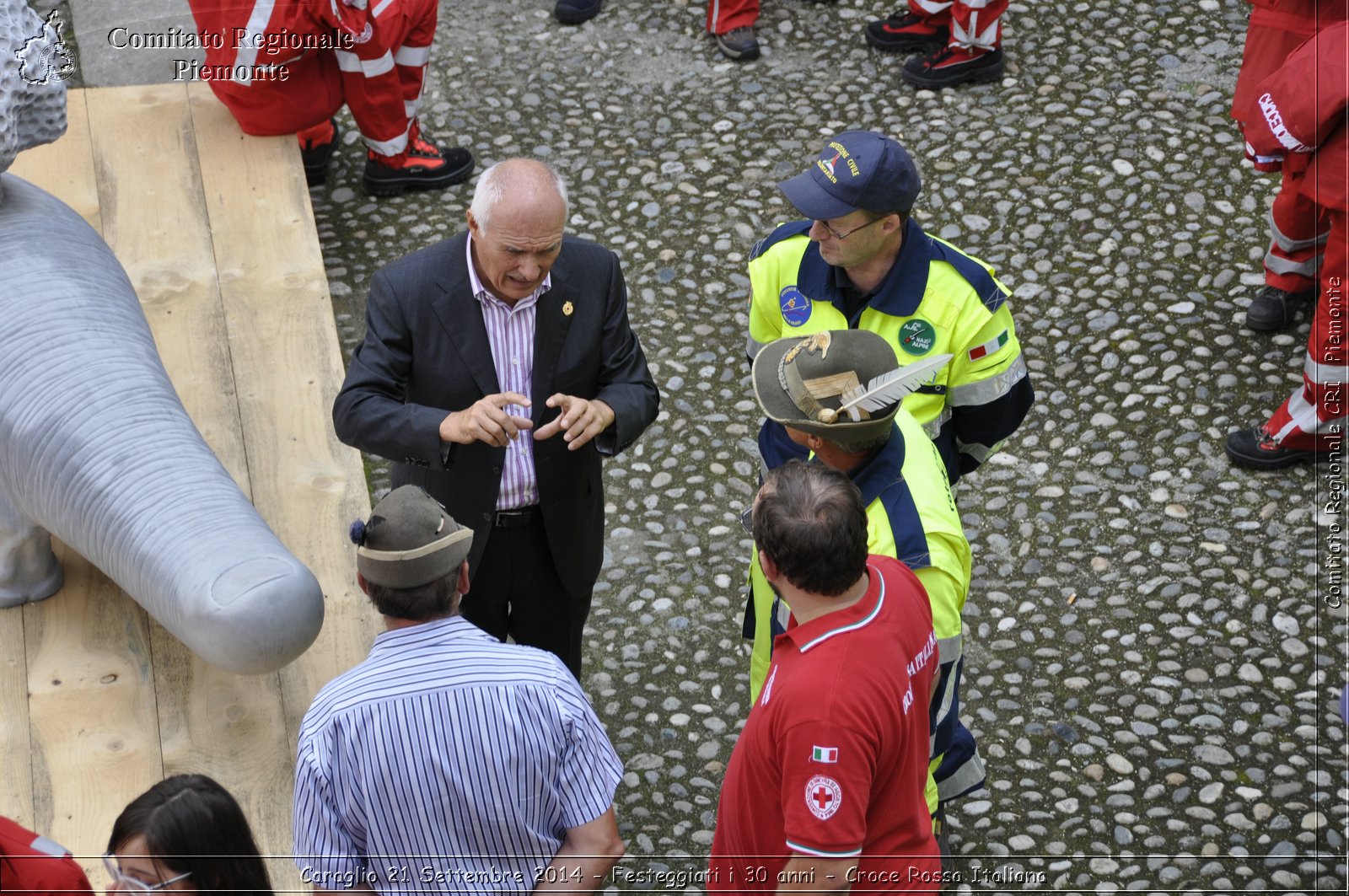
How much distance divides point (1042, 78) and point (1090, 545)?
121 inches

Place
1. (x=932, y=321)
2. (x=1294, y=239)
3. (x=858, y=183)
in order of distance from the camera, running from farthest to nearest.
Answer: (x=1294, y=239) → (x=932, y=321) → (x=858, y=183)

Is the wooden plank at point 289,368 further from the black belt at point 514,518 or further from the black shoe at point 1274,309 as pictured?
the black shoe at point 1274,309

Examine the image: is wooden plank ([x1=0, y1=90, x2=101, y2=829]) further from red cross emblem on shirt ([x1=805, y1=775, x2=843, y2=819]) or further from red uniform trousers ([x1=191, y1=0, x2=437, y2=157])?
red uniform trousers ([x1=191, y1=0, x2=437, y2=157])

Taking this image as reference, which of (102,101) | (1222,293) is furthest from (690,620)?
(102,101)

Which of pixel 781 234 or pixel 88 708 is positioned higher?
pixel 781 234

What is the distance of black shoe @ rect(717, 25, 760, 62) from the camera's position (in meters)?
7.24

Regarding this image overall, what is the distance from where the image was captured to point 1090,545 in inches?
196

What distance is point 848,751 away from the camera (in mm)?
2625

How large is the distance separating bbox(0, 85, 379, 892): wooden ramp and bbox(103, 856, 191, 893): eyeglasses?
1186mm

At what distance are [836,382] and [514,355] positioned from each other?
3.02ft

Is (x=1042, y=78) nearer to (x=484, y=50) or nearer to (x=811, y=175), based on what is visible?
(x=484, y=50)

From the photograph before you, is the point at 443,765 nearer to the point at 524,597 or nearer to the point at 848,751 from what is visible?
the point at 848,751

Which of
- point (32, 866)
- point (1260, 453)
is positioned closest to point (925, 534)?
point (32, 866)

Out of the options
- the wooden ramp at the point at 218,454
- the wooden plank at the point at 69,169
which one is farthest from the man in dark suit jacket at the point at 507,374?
the wooden plank at the point at 69,169
